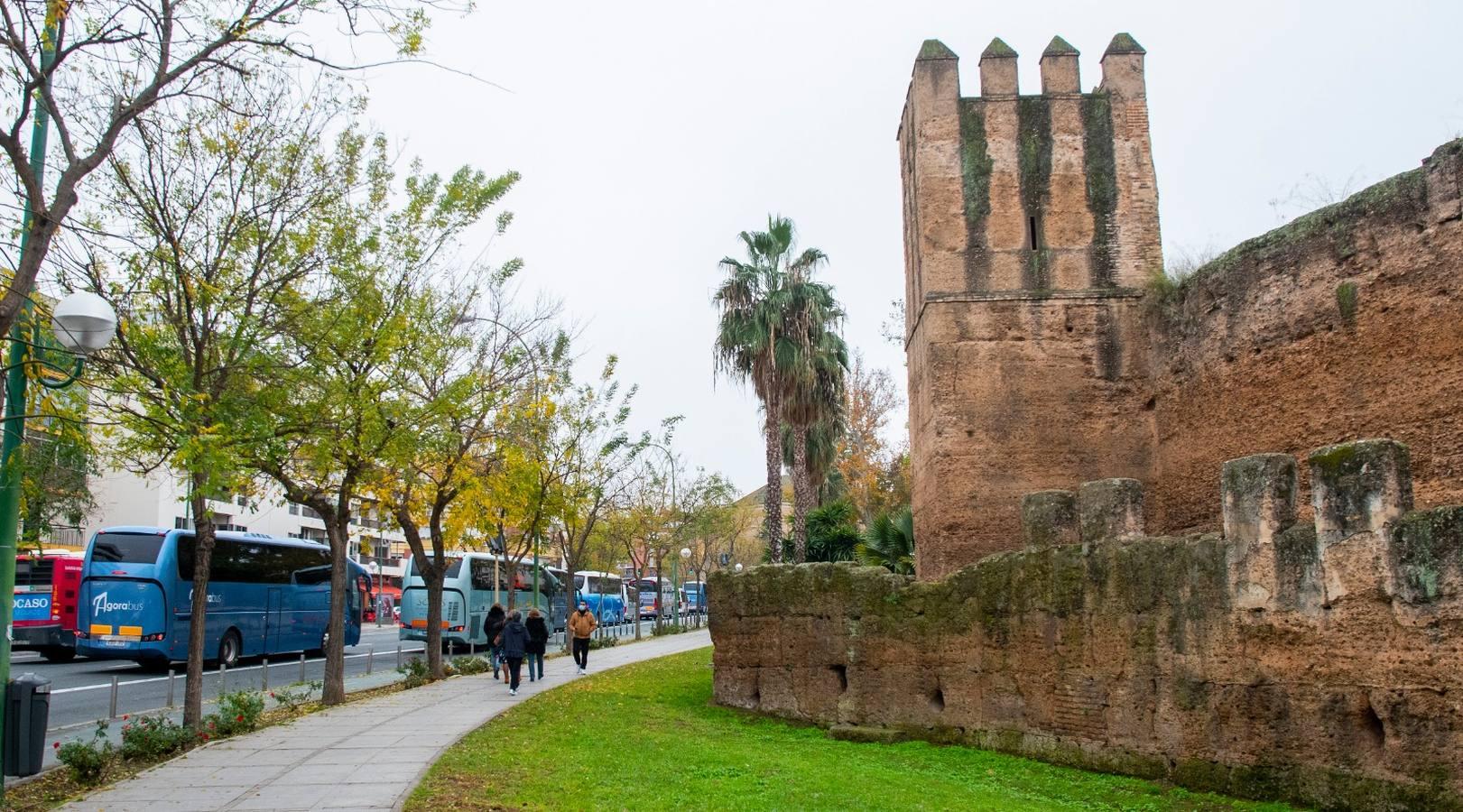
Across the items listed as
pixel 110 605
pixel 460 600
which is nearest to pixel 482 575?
pixel 460 600

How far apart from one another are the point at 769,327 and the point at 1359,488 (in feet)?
63.7

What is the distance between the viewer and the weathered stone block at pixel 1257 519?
9.41m

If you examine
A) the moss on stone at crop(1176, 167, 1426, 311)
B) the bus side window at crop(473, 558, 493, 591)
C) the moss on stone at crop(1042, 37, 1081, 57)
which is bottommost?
the bus side window at crop(473, 558, 493, 591)

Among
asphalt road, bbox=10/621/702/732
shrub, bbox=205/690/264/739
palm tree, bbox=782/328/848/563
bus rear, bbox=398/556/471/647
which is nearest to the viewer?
shrub, bbox=205/690/264/739

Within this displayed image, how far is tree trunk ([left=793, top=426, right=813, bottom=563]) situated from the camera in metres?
26.4

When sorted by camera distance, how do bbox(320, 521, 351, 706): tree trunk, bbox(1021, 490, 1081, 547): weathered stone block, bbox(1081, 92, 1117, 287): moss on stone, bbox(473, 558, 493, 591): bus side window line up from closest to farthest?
bbox(1021, 490, 1081, 547): weathered stone block, bbox(320, 521, 351, 706): tree trunk, bbox(1081, 92, 1117, 287): moss on stone, bbox(473, 558, 493, 591): bus side window

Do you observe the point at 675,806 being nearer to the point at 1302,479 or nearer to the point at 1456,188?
the point at 1302,479

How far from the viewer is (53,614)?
88.2ft

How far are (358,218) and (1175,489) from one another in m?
11.5

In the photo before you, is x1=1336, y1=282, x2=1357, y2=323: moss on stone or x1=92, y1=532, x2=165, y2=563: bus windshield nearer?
x1=1336, y1=282, x2=1357, y2=323: moss on stone

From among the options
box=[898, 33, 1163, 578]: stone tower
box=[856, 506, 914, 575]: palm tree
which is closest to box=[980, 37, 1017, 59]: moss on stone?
box=[898, 33, 1163, 578]: stone tower

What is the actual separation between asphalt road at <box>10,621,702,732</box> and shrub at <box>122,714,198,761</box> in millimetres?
4176

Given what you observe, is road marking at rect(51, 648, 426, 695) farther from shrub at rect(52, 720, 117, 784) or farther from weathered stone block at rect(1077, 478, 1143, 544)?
weathered stone block at rect(1077, 478, 1143, 544)

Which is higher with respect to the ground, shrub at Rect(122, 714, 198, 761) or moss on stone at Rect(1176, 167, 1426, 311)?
moss on stone at Rect(1176, 167, 1426, 311)
